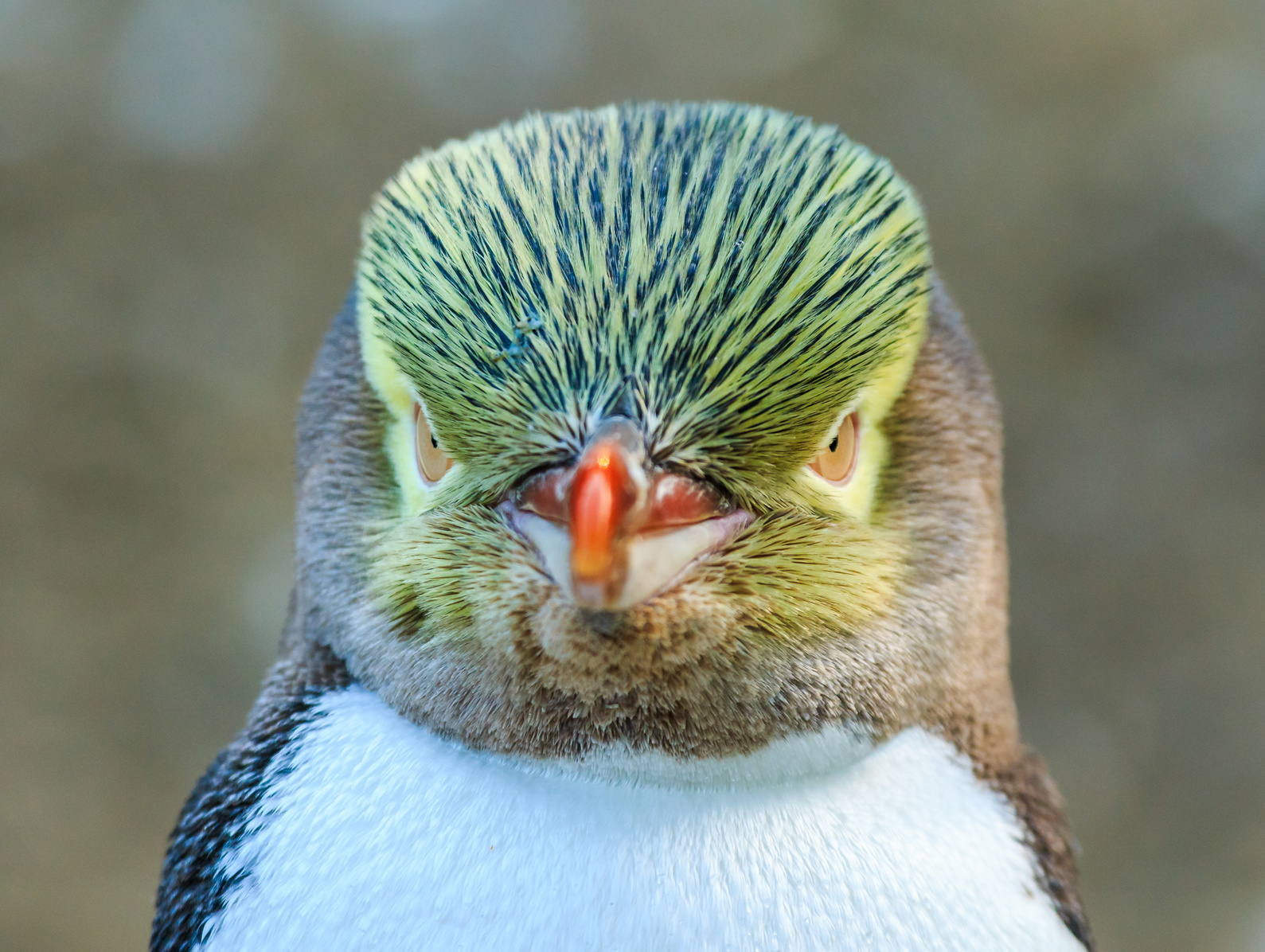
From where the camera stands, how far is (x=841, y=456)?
1.04 m

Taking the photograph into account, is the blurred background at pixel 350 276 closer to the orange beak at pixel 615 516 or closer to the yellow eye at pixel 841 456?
the yellow eye at pixel 841 456

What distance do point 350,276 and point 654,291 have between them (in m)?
3.39

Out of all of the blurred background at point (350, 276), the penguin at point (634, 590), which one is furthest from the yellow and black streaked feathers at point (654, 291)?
the blurred background at point (350, 276)

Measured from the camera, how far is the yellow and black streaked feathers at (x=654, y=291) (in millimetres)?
892

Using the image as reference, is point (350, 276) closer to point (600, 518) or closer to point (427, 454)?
point (427, 454)

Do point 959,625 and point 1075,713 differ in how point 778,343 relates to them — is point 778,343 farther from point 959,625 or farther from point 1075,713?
point 1075,713

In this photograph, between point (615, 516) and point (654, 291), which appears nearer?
point (615, 516)

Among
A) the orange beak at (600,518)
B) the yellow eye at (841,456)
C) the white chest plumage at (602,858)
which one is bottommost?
the white chest plumage at (602,858)

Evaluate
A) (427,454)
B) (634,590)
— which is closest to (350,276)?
(427,454)

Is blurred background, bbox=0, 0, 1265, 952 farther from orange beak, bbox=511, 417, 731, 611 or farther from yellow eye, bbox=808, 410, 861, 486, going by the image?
orange beak, bbox=511, 417, 731, 611

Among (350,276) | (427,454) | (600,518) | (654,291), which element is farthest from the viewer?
A: (350,276)

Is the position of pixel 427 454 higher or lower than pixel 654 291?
lower

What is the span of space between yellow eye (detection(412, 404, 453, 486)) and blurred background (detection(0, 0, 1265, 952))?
9.50ft

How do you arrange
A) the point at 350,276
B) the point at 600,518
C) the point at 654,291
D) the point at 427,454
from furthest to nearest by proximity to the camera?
the point at 350,276
the point at 427,454
the point at 654,291
the point at 600,518
